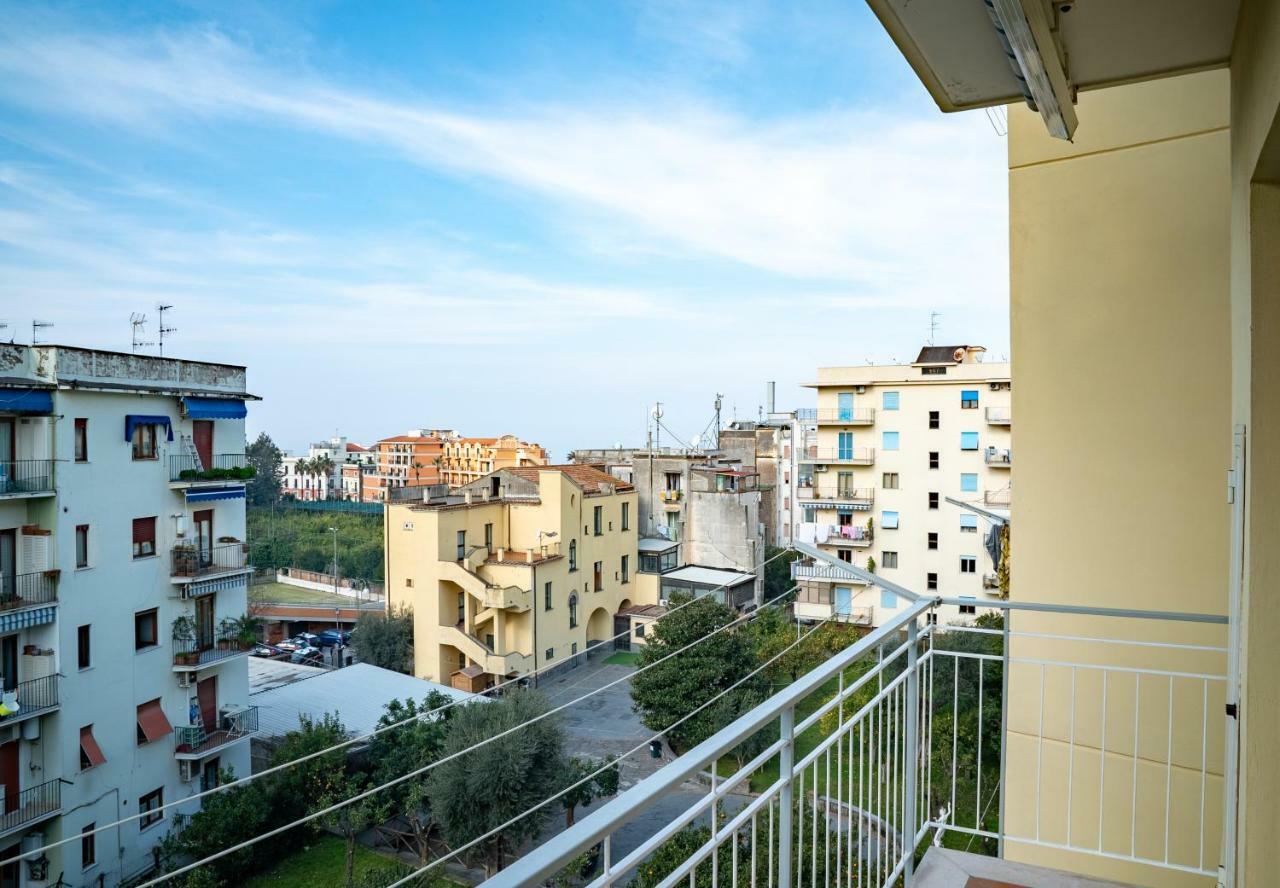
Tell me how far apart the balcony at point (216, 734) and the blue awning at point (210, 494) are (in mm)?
3723

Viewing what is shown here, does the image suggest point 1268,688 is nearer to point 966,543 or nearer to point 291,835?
point 291,835

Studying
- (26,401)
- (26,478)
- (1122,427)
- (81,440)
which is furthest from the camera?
(81,440)

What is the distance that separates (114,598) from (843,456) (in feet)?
58.9

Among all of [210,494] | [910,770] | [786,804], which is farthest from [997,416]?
[786,804]

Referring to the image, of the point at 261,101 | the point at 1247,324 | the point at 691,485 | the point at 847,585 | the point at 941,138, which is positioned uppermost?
the point at 261,101

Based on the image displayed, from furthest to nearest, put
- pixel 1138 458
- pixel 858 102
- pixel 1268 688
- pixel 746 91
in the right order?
pixel 746 91, pixel 858 102, pixel 1138 458, pixel 1268 688

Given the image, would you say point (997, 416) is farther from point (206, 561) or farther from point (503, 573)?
point (206, 561)

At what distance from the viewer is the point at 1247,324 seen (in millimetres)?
1479

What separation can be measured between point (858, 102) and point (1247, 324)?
2270cm

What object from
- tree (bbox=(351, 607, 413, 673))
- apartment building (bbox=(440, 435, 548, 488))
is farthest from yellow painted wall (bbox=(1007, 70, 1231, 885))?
apartment building (bbox=(440, 435, 548, 488))

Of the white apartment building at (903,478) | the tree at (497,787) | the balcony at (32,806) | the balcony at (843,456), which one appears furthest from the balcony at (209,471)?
the balcony at (843,456)

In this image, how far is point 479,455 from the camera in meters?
54.2

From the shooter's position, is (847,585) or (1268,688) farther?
(847,585)

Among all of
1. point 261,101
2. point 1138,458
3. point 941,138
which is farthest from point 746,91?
point 1138,458
